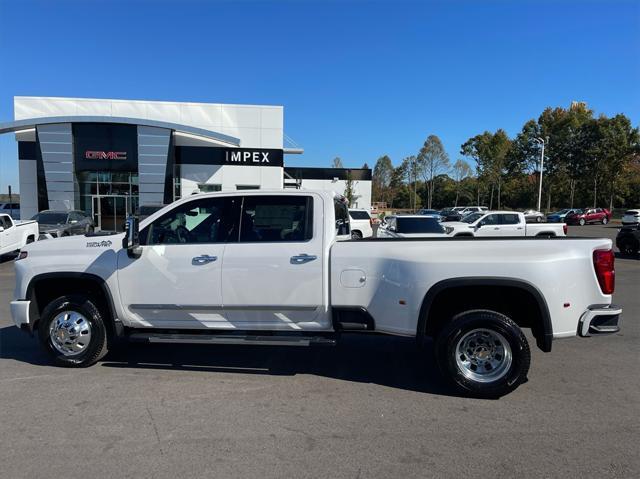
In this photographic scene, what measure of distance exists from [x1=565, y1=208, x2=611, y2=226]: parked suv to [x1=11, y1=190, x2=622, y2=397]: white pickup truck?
47.3 meters

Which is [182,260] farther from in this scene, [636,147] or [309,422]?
[636,147]

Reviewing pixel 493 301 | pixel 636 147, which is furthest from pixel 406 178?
pixel 493 301

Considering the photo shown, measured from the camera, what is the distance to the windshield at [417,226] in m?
16.0

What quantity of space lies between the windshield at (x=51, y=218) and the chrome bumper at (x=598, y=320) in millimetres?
21170

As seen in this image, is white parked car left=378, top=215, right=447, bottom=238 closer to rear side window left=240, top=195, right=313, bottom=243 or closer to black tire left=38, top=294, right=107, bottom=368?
rear side window left=240, top=195, right=313, bottom=243

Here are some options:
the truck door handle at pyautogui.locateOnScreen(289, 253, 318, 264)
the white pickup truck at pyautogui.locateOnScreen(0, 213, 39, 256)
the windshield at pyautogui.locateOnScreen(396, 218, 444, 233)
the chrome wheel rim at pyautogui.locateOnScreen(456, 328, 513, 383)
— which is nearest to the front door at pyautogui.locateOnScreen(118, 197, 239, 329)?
the truck door handle at pyautogui.locateOnScreen(289, 253, 318, 264)

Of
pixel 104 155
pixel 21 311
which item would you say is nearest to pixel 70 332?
pixel 21 311

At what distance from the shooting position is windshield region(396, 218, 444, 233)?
1600 centimetres

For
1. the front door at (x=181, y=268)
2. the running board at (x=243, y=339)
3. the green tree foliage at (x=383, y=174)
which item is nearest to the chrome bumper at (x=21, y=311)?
the front door at (x=181, y=268)

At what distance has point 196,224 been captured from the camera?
512 cm

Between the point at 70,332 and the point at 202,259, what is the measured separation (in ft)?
5.47

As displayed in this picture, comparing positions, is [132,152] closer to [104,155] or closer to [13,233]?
[104,155]

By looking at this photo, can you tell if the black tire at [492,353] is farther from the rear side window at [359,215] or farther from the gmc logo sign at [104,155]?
the gmc logo sign at [104,155]

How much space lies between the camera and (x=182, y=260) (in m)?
4.88
